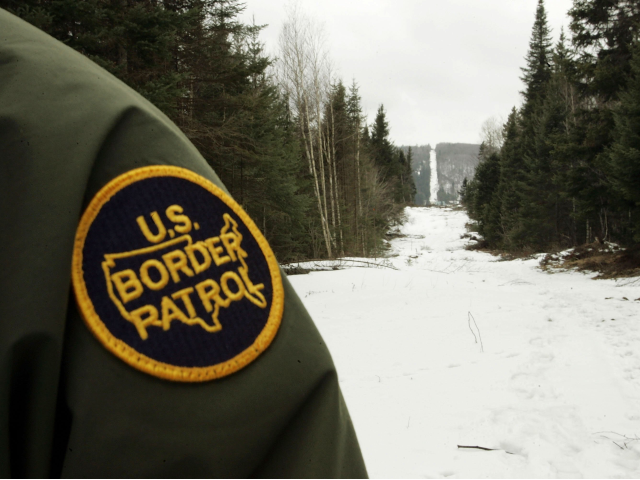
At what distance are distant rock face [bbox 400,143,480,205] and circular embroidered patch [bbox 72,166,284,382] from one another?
393 ft

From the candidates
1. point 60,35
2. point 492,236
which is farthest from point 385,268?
point 492,236

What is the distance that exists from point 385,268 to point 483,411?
8.46 meters

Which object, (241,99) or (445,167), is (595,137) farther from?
(445,167)

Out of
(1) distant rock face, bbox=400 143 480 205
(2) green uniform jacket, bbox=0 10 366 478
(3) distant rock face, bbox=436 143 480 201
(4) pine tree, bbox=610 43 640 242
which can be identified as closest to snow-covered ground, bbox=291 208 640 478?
(2) green uniform jacket, bbox=0 10 366 478

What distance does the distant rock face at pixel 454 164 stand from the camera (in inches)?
5172

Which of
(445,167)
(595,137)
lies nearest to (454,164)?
(445,167)

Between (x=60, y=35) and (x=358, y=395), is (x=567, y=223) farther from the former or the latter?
(x=60, y=35)

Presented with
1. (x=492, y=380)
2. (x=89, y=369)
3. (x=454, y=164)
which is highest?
(x=454, y=164)

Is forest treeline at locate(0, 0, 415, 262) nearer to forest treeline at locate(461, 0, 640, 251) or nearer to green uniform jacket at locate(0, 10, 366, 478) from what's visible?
green uniform jacket at locate(0, 10, 366, 478)

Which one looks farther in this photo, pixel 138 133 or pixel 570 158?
pixel 570 158

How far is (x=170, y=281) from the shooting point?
0.46 m

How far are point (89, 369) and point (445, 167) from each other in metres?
156

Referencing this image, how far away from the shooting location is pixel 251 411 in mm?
457

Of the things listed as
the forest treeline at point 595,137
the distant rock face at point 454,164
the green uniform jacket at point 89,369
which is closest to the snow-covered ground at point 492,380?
the green uniform jacket at point 89,369
